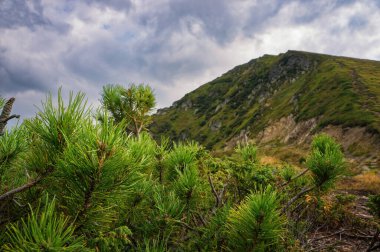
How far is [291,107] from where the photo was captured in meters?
98.5

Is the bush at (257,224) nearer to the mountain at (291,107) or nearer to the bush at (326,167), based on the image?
the bush at (326,167)

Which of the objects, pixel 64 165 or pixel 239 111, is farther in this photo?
pixel 239 111

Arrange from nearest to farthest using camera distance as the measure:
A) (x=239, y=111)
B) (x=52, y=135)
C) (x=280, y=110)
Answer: (x=52, y=135) < (x=280, y=110) < (x=239, y=111)

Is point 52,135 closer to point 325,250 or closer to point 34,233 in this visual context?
point 34,233

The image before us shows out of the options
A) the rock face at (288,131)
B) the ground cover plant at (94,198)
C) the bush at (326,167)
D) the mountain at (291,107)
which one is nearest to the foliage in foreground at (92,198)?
the ground cover plant at (94,198)

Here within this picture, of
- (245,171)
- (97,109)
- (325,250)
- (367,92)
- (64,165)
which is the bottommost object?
(325,250)

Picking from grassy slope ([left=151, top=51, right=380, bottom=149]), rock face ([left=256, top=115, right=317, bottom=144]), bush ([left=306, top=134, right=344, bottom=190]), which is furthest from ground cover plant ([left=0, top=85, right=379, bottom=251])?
rock face ([left=256, top=115, right=317, bottom=144])

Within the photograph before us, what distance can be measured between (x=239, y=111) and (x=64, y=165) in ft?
468

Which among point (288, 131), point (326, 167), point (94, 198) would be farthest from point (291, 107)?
point (94, 198)

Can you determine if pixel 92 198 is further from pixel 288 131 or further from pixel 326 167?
pixel 288 131

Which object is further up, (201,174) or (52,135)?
(52,135)

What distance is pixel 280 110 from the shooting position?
338 ft

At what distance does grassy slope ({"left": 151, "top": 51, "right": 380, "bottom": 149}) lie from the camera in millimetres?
68787

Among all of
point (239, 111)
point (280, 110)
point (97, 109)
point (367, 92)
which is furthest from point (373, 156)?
point (239, 111)
